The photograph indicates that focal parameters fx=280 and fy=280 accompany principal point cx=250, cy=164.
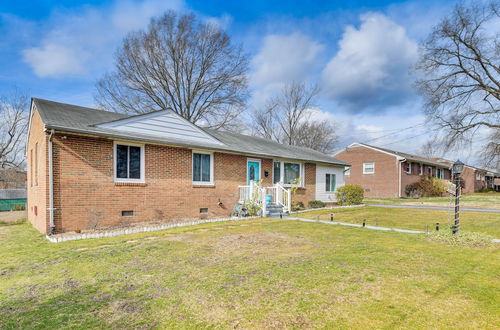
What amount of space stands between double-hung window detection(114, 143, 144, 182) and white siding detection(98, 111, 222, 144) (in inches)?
26.4

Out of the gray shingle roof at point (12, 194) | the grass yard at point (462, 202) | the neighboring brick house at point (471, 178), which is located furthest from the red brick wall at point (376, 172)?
the gray shingle roof at point (12, 194)

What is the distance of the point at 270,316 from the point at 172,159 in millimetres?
8788

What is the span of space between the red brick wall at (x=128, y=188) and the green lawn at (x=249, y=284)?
6.40 feet

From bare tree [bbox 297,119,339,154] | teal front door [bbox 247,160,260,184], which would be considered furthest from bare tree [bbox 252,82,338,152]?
teal front door [bbox 247,160,260,184]

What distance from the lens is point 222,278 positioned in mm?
4434

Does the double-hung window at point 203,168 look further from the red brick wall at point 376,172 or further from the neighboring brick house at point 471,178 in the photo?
the neighboring brick house at point 471,178

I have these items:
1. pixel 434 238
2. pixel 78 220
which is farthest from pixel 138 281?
pixel 434 238

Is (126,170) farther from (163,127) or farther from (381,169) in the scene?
(381,169)

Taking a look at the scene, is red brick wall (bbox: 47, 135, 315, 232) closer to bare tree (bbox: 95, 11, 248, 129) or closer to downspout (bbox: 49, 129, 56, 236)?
downspout (bbox: 49, 129, 56, 236)

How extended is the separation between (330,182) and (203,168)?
10.3 m

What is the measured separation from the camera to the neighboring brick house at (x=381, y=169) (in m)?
26.7

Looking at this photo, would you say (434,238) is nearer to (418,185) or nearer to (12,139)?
(418,185)

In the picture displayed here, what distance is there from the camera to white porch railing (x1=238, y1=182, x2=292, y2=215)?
41.7 feet

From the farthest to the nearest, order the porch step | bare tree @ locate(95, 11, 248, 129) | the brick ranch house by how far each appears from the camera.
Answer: bare tree @ locate(95, 11, 248, 129) → the porch step → the brick ranch house
